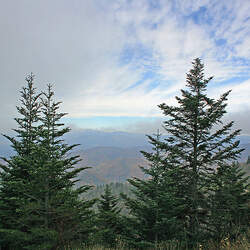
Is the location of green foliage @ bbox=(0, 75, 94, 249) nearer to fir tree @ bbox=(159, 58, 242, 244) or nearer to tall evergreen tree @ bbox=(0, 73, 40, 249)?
tall evergreen tree @ bbox=(0, 73, 40, 249)

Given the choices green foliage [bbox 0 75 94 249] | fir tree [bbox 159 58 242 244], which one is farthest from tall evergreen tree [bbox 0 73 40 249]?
fir tree [bbox 159 58 242 244]

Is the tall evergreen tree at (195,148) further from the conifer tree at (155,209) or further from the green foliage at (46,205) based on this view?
the green foliage at (46,205)

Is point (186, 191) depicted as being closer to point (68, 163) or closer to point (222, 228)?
point (222, 228)

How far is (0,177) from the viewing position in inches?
372

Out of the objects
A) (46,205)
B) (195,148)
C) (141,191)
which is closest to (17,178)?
(46,205)

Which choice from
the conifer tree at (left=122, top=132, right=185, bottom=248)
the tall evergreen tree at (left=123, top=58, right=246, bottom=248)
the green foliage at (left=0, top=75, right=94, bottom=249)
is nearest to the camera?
the green foliage at (left=0, top=75, right=94, bottom=249)

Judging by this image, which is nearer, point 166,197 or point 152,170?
point 166,197

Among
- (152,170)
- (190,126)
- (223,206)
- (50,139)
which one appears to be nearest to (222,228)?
(223,206)

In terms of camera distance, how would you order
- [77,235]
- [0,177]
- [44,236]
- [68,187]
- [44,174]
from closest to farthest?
1. [44,236]
2. [44,174]
3. [77,235]
4. [68,187]
5. [0,177]

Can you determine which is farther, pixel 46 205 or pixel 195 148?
pixel 195 148

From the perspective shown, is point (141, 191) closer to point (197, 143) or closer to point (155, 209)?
point (155, 209)

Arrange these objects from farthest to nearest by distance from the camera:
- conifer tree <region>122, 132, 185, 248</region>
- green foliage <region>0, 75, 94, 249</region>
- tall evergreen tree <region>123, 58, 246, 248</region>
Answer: tall evergreen tree <region>123, 58, 246, 248</region>
conifer tree <region>122, 132, 185, 248</region>
green foliage <region>0, 75, 94, 249</region>

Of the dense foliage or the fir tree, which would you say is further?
the fir tree

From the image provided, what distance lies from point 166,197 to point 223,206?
424cm
